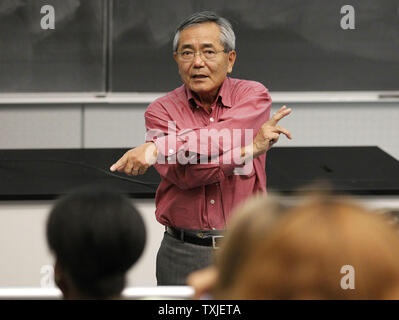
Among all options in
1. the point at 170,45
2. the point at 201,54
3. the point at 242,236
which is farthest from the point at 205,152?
the point at 170,45

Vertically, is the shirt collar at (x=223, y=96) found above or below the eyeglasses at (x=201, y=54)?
below

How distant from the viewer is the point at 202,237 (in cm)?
202

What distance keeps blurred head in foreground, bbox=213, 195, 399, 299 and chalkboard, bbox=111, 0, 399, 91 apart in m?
3.36

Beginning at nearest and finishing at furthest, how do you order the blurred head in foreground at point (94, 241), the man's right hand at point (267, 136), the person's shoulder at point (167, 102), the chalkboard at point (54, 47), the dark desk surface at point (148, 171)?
the blurred head in foreground at point (94, 241) < the man's right hand at point (267, 136) < the person's shoulder at point (167, 102) < the dark desk surface at point (148, 171) < the chalkboard at point (54, 47)

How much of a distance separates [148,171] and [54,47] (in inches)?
44.6

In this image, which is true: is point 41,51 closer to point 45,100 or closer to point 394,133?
point 45,100

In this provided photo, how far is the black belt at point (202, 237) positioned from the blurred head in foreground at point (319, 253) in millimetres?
1463

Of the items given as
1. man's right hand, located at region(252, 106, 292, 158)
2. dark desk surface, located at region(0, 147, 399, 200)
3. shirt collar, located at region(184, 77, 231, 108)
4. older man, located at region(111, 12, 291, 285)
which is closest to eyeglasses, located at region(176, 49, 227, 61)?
older man, located at region(111, 12, 291, 285)

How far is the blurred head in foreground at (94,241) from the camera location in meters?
0.79

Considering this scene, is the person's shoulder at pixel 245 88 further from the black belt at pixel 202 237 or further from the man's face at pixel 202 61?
the black belt at pixel 202 237

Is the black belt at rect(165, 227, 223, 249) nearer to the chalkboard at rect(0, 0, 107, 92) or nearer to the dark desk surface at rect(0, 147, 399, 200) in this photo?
the dark desk surface at rect(0, 147, 399, 200)

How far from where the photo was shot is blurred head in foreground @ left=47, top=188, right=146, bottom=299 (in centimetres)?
79

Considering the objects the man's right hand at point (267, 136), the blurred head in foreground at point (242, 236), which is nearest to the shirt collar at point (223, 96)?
the man's right hand at point (267, 136)
